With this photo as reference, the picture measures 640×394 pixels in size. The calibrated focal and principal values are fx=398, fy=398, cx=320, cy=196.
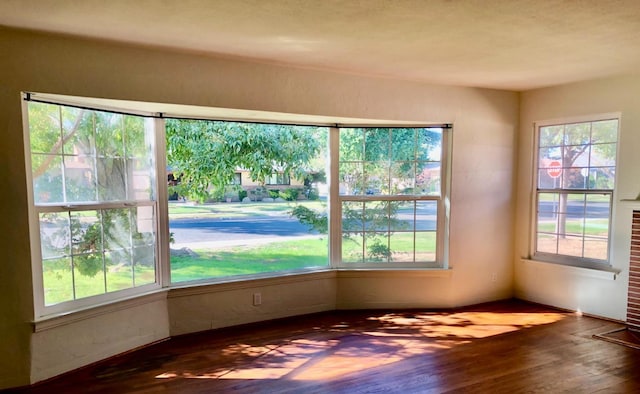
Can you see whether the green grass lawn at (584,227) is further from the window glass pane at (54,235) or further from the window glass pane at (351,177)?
the window glass pane at (54,235)

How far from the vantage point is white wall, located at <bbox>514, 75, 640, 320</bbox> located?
3689mm

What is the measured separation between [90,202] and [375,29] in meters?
2.40

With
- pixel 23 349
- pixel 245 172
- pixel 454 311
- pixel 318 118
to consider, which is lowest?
pixel 454 311

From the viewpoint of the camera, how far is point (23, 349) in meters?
2.63

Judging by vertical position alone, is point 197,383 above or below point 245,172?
below

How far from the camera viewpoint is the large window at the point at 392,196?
414 cm

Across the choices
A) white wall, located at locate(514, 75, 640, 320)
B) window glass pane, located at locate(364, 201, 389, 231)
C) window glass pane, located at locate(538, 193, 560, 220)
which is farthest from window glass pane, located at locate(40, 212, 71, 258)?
window glass pane, located at locate(538, 193, 560, 220)

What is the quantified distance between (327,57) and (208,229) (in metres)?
1.88

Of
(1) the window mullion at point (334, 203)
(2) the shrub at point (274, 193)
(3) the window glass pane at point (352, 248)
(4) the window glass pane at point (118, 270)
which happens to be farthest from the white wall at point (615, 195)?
(4) the window glass pane at point (118, 270)

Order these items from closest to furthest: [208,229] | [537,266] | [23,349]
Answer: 1. [23,349]
2. [208,229]
3. [537,266]

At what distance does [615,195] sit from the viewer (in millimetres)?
3805

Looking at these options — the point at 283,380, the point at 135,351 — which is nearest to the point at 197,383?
the point at 283,380

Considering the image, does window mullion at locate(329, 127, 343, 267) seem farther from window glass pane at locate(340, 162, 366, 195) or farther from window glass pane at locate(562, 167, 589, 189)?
window glass pane at locate(562, 167, 589, 189)

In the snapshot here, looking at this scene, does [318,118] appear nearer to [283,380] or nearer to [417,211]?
[417,211]
